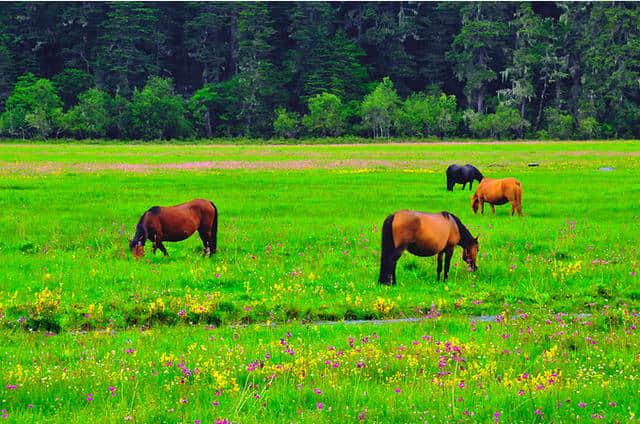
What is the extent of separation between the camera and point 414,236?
13.3m

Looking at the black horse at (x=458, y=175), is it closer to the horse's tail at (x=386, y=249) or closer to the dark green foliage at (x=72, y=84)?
the horse's tail at (x=386, y=249)

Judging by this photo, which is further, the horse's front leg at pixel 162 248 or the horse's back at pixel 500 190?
the horse's back at pixel 500 190

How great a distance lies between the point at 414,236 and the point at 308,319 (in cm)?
289

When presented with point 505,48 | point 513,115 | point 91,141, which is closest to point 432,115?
point 513,115

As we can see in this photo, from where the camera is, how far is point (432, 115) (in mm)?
105500

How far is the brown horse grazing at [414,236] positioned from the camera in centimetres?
1330

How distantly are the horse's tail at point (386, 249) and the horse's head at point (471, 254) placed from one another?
6.40 feet

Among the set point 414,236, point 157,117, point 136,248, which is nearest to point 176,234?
point 136,248

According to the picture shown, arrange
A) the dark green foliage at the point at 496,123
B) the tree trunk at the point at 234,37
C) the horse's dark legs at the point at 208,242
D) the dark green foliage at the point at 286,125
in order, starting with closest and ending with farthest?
the horse's dark legs at the point at 208,242
the dark green foliage at the point at 496,123
the dark green foliage at the point at 286,125
the tree trunk at the point at 234,37

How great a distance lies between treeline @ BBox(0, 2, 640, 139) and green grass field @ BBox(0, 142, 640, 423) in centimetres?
8001

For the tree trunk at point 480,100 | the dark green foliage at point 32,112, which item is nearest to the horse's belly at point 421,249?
the dark green foliage at point 32,112

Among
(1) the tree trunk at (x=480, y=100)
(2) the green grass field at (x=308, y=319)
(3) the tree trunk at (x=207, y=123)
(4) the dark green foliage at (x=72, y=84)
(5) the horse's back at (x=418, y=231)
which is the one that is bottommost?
(2) the green grass field at (x=308, y=319)

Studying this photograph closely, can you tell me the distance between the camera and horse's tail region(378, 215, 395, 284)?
13.3 metres

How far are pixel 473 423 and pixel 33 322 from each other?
25.5 feet
